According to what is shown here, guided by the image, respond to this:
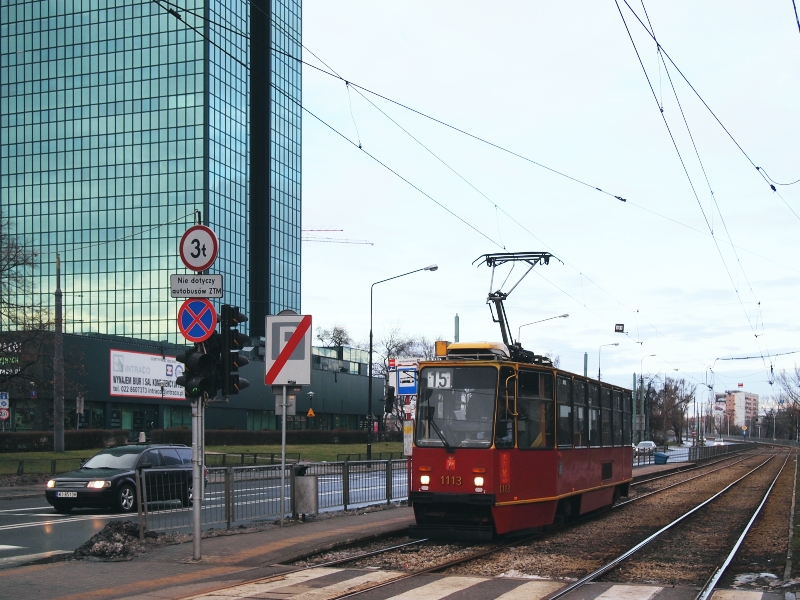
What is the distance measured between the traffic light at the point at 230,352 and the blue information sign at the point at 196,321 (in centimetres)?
26

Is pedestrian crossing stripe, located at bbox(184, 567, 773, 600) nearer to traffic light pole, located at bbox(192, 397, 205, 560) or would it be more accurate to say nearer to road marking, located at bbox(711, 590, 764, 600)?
road marking, located at bbox(711, 590, 764, 600)

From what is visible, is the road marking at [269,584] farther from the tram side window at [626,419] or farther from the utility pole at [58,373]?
the utility pole at [58,373]

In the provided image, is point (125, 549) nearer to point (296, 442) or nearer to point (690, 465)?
point (690, 465)

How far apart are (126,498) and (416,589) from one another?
11688mm

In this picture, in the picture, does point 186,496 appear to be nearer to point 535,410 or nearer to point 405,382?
point 405,382

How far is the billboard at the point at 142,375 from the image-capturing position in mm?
60375

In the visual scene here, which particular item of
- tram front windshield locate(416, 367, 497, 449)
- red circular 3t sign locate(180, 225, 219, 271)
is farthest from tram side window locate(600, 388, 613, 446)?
red circular 3t sign locate(180, 225, 219, 271)

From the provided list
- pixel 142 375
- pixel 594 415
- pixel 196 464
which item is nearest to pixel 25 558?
pixel 196 464

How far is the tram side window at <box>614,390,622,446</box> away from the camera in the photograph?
21141 millimetres

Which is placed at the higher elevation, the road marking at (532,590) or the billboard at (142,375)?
the billboard at (142,375)

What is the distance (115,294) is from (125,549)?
76918 millimetres

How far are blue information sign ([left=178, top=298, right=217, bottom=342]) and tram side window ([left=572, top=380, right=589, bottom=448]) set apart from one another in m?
7.85

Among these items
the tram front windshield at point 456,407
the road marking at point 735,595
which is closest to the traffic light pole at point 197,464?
the tram front windshield at point 456,407

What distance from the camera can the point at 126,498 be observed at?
20.0 meters
